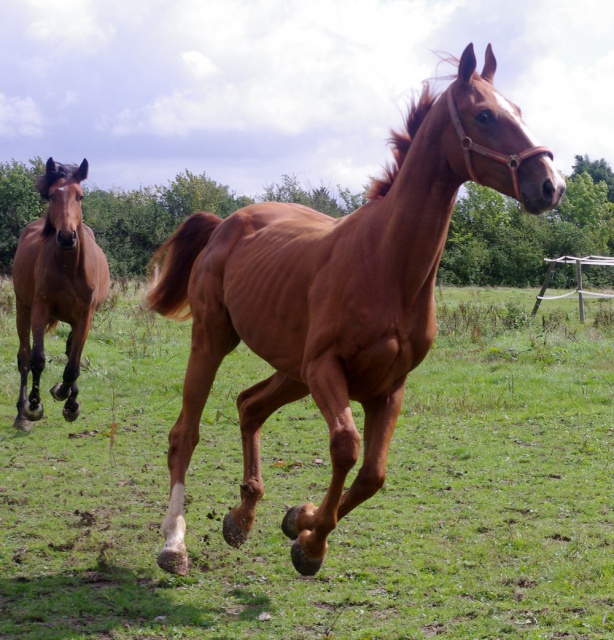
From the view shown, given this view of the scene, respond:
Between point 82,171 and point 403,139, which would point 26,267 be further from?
point 403,139

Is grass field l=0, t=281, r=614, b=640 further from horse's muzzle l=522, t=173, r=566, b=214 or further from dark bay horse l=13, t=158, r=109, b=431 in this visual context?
horse's muzzle l=522, t=173, r=566, b=214

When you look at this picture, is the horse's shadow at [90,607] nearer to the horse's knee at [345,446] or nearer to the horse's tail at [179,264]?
the horse's knee at [345,446]

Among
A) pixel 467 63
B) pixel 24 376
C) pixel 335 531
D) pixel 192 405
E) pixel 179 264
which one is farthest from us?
pixel 24 376

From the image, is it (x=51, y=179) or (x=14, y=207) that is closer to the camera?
(x=51, y=179)

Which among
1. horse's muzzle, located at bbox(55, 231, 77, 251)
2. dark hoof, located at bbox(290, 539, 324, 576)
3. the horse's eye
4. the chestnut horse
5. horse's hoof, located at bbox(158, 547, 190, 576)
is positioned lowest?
horse's hoof, located at bbox(158, 547, 190, 576)

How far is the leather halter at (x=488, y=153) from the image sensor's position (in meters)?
3.24

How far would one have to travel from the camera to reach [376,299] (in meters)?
3.69

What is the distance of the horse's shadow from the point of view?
3.67 m

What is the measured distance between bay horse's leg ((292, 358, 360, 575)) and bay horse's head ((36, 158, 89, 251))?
14.7 ft

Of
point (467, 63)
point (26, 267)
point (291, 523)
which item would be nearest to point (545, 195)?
point (467, 63)

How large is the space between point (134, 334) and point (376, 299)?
10002 millimetres

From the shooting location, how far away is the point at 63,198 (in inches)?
304

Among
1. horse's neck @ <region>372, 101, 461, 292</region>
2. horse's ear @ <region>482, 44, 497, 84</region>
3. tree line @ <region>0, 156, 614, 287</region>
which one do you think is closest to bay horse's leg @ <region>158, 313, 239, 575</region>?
horse's neck @ <region>372, 101, 461, 292</region>

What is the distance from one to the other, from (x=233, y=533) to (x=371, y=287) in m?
1.86
